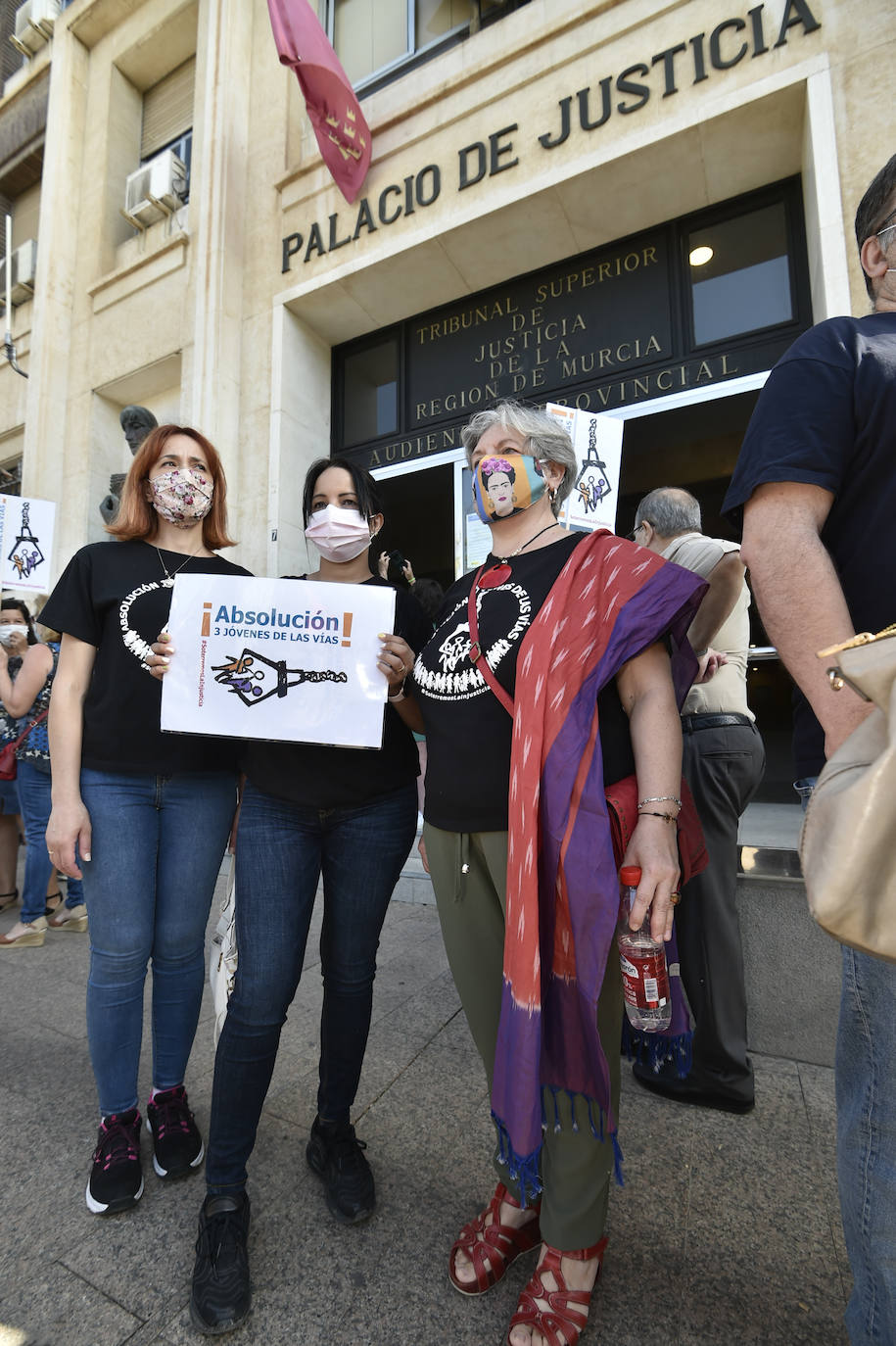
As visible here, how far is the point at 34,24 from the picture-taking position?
8.92 m

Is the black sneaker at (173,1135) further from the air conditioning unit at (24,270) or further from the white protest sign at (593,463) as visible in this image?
the air conditioning unit at (24,270)

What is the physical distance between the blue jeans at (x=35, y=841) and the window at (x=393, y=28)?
7.05 m

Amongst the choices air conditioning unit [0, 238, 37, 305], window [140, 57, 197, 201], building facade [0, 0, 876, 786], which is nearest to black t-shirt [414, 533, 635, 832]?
building facade [0, 0, 876, 786]

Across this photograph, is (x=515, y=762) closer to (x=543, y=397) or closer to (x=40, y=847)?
(x=40, y=847)

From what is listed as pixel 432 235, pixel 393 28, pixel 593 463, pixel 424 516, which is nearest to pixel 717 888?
pixel 593 463

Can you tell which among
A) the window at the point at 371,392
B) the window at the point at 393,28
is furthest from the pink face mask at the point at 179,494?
the window at the point at 393,28

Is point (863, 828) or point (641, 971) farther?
point (641, 971)

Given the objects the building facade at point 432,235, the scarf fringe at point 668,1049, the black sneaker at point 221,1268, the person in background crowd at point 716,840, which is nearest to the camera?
the black sneaker at point 221,1268

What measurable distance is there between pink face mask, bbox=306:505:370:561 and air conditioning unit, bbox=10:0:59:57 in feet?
37.5

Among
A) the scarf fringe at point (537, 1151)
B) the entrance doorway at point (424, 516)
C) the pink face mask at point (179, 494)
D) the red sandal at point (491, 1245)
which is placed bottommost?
the red sandal at point (491, 1245)

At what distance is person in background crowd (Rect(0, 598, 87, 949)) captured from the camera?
3879 mm

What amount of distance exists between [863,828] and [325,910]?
1488 millimetres

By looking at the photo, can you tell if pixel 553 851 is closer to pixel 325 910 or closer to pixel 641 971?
pixel 641 971

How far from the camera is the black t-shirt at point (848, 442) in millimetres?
1102
